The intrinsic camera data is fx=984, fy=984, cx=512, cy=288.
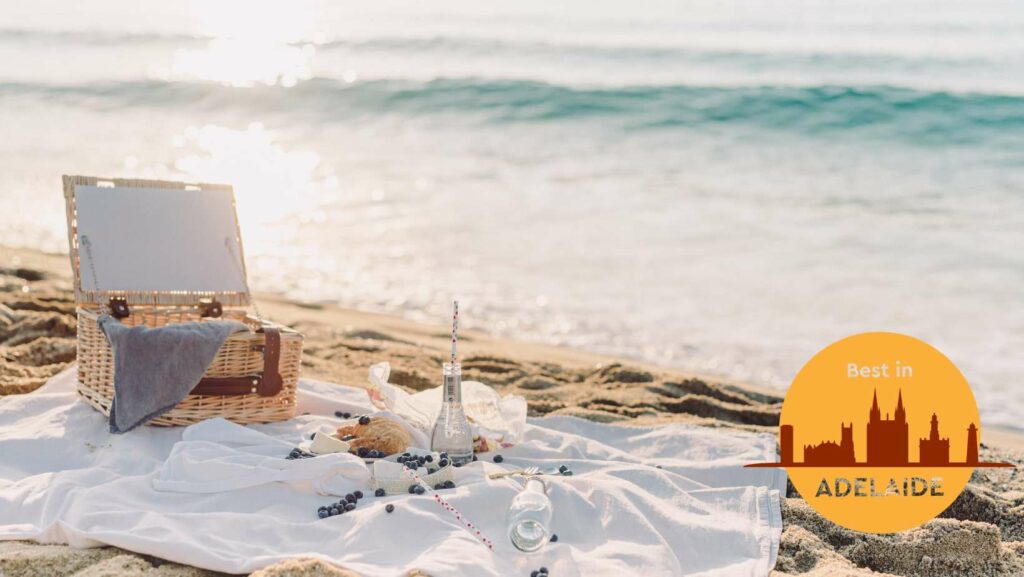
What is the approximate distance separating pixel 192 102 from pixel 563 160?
25.7 ft

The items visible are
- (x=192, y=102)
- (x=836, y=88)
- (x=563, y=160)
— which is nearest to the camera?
(x=563, y=160)

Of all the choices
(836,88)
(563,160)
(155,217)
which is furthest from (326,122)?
(155,217)

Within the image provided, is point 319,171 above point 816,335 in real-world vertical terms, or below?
above

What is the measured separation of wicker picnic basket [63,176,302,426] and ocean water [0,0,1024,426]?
8.88 ft

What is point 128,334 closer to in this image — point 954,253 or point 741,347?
point 741,347

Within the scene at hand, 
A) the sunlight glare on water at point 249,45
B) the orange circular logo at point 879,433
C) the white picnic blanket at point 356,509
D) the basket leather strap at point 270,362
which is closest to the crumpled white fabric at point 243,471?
the white picnic blanket at point 356,509

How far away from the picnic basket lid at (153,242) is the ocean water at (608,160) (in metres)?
2.55

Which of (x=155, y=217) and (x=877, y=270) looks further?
(x=877, y=270)

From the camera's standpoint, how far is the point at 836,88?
1406 centimetres

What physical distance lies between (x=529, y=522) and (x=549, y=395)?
2092mm

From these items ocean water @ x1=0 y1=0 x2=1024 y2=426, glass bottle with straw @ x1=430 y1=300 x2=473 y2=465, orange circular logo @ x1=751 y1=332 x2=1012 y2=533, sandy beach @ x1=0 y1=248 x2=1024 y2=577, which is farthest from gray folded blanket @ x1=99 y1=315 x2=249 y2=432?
ocean water @ x1=0 y1=0 x2=1024 y2=426

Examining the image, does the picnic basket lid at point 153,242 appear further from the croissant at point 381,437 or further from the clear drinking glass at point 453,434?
the clear drinking glass at point 453,434

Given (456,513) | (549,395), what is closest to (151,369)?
(456,513)

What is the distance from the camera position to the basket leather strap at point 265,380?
3.69 meters
